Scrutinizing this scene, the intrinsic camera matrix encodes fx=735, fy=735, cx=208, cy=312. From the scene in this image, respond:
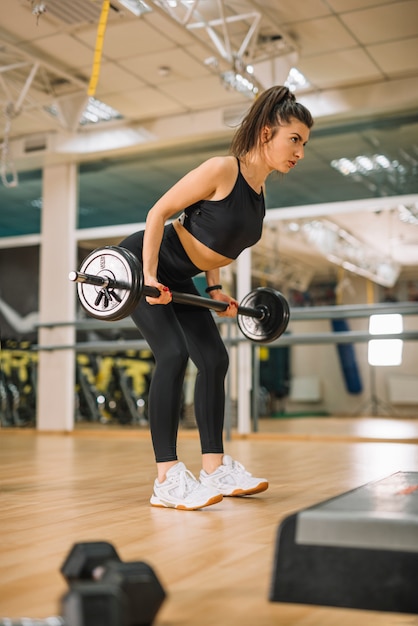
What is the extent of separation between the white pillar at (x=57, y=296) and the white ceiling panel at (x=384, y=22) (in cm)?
327

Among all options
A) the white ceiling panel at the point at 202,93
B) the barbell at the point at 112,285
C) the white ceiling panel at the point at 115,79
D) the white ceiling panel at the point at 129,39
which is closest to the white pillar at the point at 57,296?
the white ceiling panel at the point at 115,79

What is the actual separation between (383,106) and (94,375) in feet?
12.7

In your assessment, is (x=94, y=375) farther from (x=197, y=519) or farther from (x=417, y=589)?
(x=417, y=589)

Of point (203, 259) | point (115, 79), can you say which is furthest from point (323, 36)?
point (203, 259)

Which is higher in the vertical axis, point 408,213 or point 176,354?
point 408,213

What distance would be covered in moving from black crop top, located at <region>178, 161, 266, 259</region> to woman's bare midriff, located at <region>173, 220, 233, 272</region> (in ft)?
0.04

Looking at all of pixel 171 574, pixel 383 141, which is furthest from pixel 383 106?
pixel 171 574

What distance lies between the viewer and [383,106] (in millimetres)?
5801

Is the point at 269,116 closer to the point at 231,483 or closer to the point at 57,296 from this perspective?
the point at 231,483

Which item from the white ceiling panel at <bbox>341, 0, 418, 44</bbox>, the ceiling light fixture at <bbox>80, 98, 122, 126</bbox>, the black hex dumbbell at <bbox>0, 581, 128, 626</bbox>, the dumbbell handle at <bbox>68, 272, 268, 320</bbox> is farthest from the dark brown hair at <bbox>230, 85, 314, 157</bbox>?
the ceiling light fixture at <bbox>80, 98, 122, 126</bbox>

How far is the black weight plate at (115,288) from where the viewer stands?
1.84 m

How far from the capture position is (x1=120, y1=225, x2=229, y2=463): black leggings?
6.62 feet

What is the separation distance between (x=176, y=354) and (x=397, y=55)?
4.08 meters

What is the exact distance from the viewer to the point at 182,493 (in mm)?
1919
